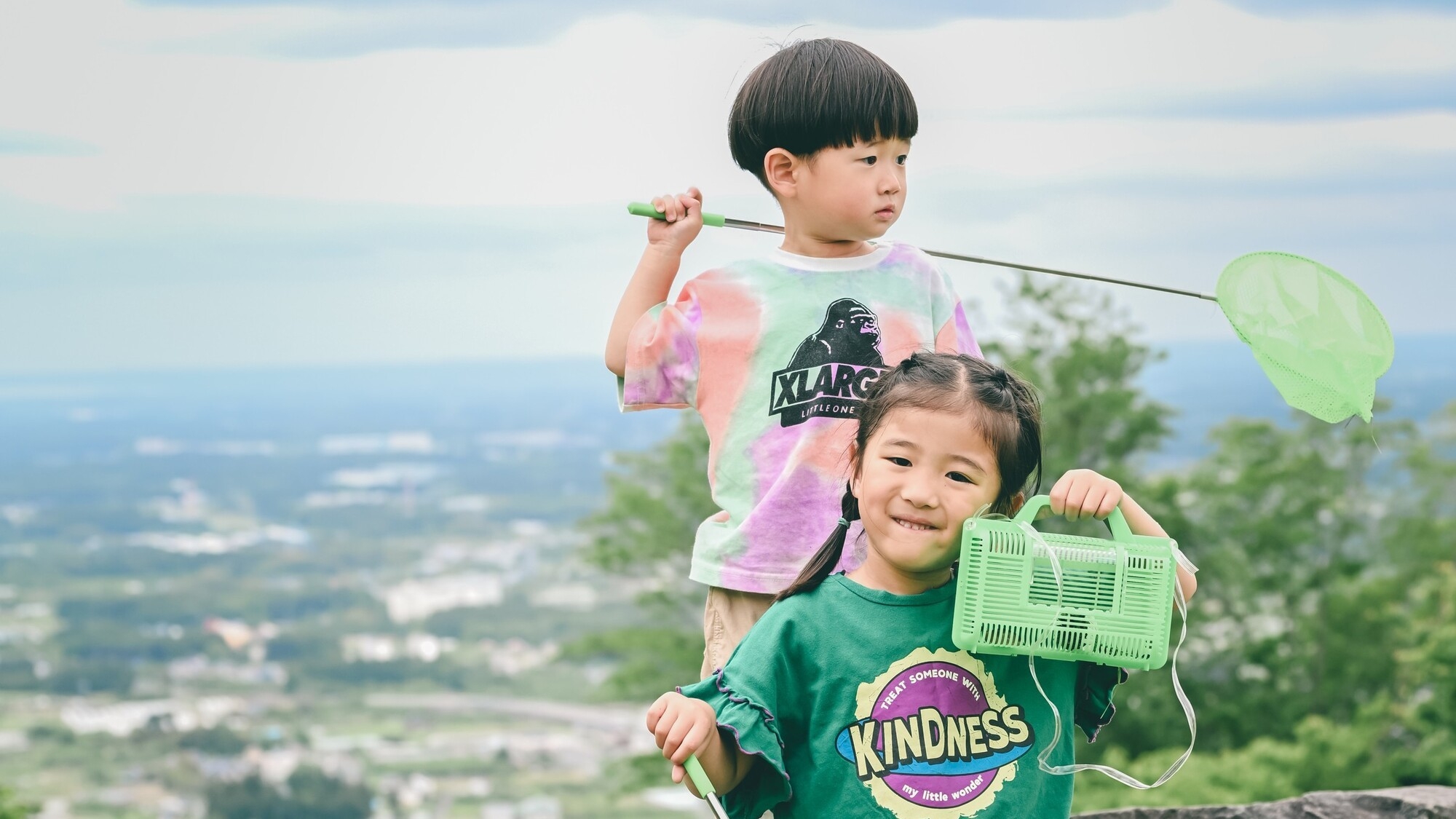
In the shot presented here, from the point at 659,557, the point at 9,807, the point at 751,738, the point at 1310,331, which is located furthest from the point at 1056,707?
the point at 659,557

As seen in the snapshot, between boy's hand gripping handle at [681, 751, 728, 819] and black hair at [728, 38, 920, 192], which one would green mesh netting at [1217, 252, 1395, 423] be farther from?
boy's hand gripping handle at [681, 751, 728, 819]

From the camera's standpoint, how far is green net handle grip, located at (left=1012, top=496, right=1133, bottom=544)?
87.1 inches

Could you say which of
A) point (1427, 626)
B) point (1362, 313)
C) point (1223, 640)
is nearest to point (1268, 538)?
point (1223, 640)

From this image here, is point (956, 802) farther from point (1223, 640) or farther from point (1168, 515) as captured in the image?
point (1223, 640)

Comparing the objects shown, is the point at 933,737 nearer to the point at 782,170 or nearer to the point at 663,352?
the point at 663,352

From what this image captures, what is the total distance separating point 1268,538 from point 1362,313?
15.8m

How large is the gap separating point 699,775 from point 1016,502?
2.20 ft

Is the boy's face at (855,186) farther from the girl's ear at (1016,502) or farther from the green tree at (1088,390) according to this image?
the green tree at (1088,390)

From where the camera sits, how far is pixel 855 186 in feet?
9.12

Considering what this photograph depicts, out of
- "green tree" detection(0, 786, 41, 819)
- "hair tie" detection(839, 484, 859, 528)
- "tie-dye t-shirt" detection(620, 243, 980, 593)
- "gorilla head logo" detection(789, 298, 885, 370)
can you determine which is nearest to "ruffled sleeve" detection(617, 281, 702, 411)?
"tie-dye t-shirt" detection(620, 243, 980, 593)

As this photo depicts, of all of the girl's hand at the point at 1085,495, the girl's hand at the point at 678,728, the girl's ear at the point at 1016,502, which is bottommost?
the girl's hand at the point at 678,728

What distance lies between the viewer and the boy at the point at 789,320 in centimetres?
276

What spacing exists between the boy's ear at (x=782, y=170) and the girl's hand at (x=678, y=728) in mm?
1086

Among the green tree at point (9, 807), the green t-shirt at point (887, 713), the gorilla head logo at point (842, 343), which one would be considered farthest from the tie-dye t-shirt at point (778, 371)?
the green tree at point (9, 807)
